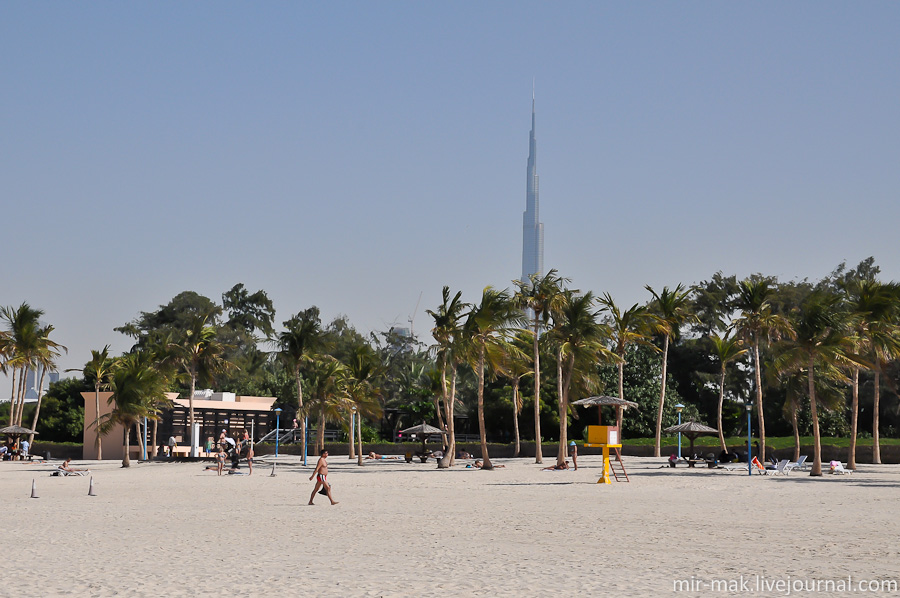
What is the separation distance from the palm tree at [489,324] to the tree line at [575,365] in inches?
2.1

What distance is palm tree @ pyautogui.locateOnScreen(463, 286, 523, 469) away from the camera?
37094 millimetres

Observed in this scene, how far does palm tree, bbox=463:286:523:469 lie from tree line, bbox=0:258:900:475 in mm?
53

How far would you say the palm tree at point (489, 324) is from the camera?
1460 inches

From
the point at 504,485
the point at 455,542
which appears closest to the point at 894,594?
the point at 455,542

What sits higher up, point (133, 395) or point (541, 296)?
point (541, 296)

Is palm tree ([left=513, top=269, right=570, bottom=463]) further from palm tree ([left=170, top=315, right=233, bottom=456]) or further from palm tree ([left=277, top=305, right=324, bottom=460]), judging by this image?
palm tree ([left=170, top=315, right=233, bottom=456])

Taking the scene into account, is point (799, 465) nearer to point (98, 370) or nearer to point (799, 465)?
point (799, 465)

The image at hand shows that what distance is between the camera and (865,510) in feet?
62.1

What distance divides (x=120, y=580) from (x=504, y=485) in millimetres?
19099

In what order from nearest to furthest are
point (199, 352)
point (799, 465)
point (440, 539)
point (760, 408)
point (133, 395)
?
1. point (440, 539)
2. point (799, 465)
3. point (760, 408)
4. point (133, 395)
5. point (199, 352)

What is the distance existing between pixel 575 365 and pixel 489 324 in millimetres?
6697

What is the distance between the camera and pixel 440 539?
14258 millimetres

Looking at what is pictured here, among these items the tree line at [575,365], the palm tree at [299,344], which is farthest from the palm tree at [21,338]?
the palm tree at [299,344]

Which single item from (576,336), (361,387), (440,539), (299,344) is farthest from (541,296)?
(440,539)
